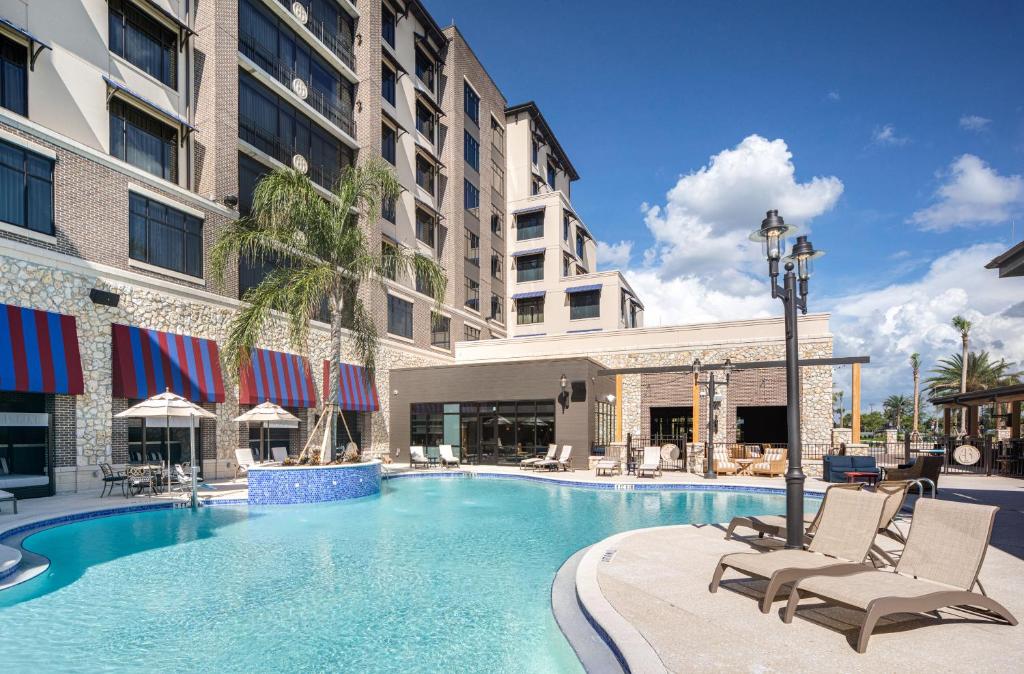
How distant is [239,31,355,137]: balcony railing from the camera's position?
20.2 metres

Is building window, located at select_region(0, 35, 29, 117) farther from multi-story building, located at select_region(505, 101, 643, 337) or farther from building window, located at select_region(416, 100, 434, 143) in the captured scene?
multi-story building, located at select_region(505, 101, 643, 337)

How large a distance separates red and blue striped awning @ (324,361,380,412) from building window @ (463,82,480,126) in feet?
62.2

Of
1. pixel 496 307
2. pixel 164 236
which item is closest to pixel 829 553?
pixel 164 236

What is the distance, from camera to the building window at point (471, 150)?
112 feet

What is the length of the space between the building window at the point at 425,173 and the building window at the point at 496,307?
8248 millimetres

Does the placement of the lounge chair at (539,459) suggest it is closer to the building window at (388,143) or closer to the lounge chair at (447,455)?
the lounge chair at (447,455)

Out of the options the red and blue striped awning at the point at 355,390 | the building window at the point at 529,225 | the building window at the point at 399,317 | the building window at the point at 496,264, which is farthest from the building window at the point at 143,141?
the building window at the point at 529,225

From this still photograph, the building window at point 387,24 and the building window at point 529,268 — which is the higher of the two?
the building window at point 387,24

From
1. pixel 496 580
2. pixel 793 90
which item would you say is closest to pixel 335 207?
pixel 496 580

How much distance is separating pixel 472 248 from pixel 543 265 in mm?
5719

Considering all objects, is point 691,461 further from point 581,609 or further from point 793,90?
point 581,609

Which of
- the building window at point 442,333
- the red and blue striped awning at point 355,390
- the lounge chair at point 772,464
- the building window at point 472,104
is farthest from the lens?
the building window at point 472,104

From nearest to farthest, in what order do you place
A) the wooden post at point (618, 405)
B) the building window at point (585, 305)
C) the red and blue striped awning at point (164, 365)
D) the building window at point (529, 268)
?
1. the red and blue striped awning at point (164, 365)
2. the wooden post at point (618, 405)
3. the building window at point (585, 305)
4. the building window at point (529, 268)

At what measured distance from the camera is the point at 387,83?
27.7 m
